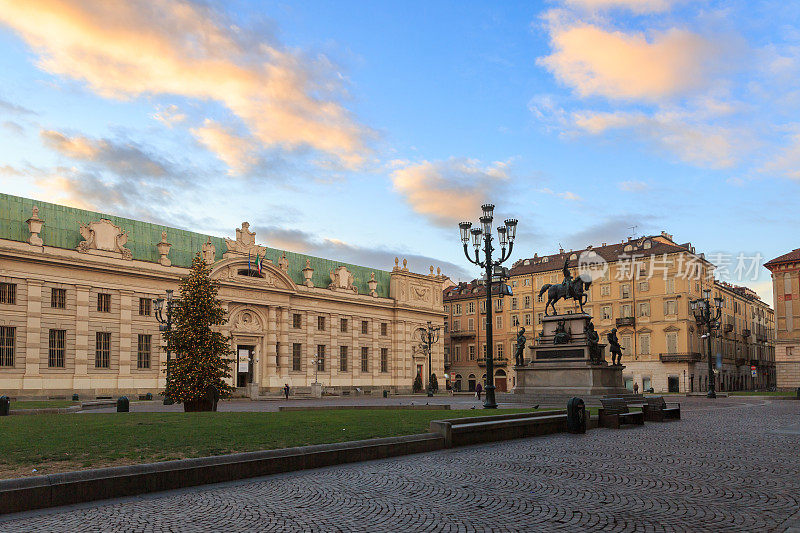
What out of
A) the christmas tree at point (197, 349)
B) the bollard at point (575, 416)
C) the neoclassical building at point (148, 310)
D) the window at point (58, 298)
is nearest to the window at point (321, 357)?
the neoclassical building at point (148, 310)

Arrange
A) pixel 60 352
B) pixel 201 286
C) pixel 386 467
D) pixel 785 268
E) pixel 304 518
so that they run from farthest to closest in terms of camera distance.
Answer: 1. pixel 785 268
2. pixel 60 352
3. pixel 201 286
4. pixel 386 467
5. pixel 304 518

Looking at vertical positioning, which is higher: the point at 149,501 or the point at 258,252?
the point at 258,252

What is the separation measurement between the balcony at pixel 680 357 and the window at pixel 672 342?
75 centimetres

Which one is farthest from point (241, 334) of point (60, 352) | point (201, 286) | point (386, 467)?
point (386, 467)

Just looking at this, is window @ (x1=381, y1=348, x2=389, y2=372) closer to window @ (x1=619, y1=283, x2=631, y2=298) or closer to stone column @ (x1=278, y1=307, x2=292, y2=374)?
stone column @ (x1=278, y1=307, x2=292, y2=374)

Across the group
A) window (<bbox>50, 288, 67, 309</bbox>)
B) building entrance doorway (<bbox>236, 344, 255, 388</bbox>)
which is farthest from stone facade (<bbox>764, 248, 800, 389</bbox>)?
window (<bbox>50, 288, 67, 309</bbox>)

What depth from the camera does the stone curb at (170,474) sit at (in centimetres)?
930

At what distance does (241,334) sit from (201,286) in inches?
1310

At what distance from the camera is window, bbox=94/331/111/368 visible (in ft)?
173

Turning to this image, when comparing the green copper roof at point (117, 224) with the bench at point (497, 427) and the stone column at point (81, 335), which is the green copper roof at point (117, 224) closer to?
the stone column at point (81, 335)

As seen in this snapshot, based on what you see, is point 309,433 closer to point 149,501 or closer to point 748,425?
point 149,501

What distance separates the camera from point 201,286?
1211 inches

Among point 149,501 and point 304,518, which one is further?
point 149,501

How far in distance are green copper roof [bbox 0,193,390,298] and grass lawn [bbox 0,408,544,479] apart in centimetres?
3736
